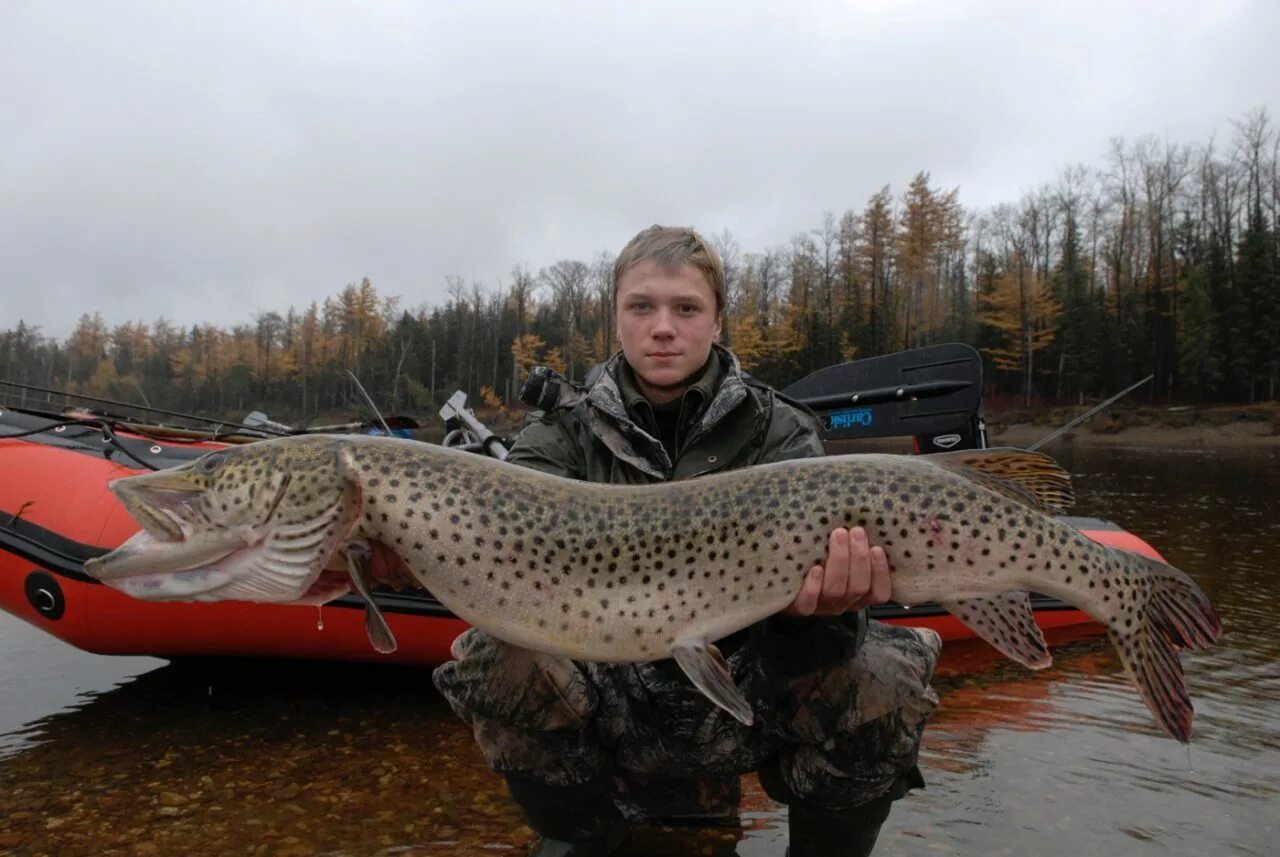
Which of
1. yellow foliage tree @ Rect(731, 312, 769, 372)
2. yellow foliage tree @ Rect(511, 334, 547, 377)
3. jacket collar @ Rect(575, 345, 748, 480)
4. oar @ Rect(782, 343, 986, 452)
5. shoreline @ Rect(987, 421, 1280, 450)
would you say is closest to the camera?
jacket collar @ Rect(575, 345, 748, 480)

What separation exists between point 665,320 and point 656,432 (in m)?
0.52

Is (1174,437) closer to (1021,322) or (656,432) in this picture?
(1021,322)

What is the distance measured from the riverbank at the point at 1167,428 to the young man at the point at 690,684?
3467cm

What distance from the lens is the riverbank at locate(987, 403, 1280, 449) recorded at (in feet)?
105

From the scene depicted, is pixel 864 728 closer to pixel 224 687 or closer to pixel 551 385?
pixel 551 385

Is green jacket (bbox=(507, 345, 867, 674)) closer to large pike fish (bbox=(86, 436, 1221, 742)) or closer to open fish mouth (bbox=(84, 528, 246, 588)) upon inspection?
large pike fish (bbox=(86, 436, 1221, 742))

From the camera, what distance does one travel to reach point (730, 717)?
295 centimetres

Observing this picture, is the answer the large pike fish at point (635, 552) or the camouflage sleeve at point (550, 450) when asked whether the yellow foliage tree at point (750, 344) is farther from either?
the large pike fish at point (635, 552)

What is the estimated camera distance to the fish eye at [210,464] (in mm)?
2734

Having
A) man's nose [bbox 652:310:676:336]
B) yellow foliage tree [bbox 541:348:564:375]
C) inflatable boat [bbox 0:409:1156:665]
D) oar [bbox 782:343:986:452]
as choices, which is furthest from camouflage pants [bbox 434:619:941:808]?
yellow foliage tree [bbox 541:348:564:375]

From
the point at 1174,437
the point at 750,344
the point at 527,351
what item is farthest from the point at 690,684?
the point at 527,351

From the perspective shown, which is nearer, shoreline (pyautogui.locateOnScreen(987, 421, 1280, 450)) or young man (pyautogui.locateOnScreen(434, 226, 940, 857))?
young man (pyautogui.locateOnScreen(434, 226, 940, 857))

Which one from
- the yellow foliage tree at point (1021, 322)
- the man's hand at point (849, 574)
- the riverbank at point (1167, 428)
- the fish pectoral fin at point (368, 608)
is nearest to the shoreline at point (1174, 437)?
the riverbank at point (1167, 428)

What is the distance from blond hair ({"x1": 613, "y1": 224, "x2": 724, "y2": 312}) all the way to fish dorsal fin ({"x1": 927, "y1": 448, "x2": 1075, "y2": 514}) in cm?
119
